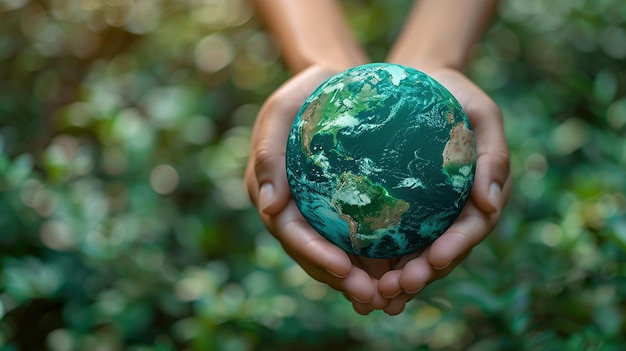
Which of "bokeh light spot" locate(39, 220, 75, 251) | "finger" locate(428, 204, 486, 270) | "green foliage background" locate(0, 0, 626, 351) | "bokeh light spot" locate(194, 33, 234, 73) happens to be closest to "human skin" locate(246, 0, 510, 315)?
"finger" locate(428, 204, 486, 270)

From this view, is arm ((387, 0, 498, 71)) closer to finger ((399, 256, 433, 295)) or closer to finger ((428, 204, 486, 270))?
finger ((428, 204, 486, 270))

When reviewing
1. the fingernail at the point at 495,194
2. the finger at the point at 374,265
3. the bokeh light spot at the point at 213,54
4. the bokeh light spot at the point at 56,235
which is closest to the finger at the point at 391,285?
the finger at the point at 374,265

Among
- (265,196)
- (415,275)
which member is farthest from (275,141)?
(415,275)

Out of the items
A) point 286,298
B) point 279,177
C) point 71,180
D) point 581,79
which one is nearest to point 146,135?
point 71,180

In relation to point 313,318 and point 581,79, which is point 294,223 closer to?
point 313,318

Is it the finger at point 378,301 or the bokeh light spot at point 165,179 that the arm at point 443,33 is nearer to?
the finger at point 378,301

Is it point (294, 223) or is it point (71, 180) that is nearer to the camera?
point (294, 223)
